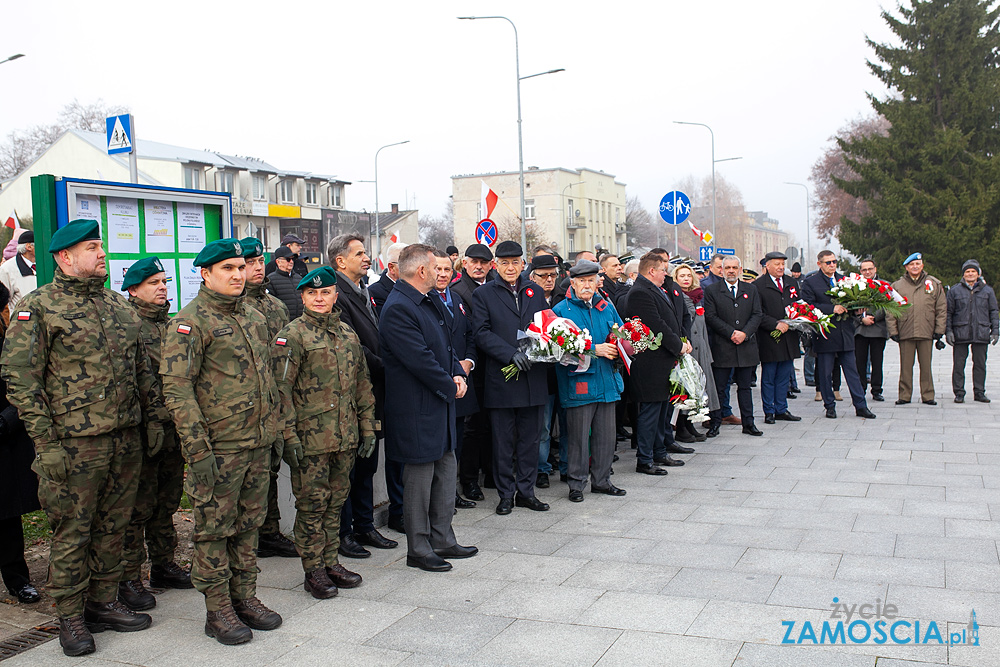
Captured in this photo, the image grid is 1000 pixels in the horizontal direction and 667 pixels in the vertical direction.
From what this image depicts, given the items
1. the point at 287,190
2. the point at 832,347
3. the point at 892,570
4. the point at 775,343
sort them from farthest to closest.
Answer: the point at 287,190 < the point at 832,347 < the point at 775,343 < the point at 892,570

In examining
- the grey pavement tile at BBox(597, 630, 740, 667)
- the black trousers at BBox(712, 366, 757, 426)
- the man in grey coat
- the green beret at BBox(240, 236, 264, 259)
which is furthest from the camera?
the man in grey coat

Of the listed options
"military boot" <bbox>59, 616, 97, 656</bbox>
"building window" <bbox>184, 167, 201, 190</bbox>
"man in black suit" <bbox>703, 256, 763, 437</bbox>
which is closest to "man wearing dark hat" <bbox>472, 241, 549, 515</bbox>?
"military boot" <bbox>59, 616, 97, 656</bbox>

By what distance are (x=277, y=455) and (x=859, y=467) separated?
19.4ft

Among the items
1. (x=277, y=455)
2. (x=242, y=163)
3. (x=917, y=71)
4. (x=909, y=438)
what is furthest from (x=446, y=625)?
(x=242, y=163)

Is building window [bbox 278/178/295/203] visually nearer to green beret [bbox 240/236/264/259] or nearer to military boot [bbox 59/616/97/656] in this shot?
green beret [bbox 240/236/264/259]

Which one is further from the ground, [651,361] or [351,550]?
[651,361]

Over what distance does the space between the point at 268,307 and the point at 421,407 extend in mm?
1348

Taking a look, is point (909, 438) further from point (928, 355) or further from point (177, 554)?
point (177, 554)

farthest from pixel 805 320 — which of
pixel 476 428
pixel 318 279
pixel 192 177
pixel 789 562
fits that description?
pixel 192 177

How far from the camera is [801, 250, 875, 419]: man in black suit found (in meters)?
11.4

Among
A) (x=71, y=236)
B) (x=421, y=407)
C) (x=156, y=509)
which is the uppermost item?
(x=71, y=236)

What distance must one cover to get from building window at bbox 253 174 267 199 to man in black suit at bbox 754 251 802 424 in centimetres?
6084

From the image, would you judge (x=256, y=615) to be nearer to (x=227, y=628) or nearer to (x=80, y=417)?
(x=227, y=628)

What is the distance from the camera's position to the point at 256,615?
4645 millimetres
